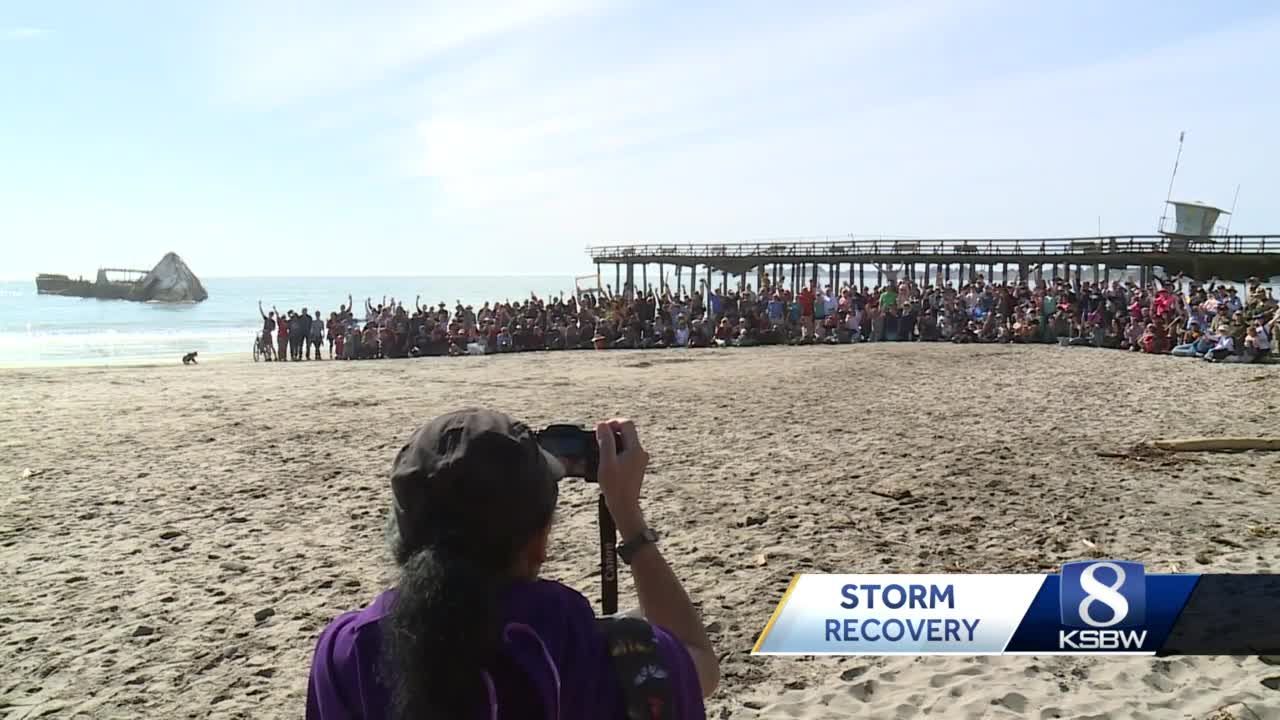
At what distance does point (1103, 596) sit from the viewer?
4391 millimetres

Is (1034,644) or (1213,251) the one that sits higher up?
(1213,251)

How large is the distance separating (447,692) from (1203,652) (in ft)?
13.7

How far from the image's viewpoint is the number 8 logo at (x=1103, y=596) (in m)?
4.32

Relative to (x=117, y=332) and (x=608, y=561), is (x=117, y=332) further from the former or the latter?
(x=608, y=561)

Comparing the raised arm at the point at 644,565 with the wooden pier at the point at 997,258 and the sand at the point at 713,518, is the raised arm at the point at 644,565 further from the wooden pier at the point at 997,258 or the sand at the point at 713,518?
the wooden pier at the point at 997,258

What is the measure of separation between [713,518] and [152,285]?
3177 inches

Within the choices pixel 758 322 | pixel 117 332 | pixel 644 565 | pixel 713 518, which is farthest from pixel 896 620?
pixel 117 332

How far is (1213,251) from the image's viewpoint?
3272cm

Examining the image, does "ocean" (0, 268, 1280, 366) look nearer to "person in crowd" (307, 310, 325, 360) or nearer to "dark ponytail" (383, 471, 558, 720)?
"person in crowd" (307, 310, 325, 360)

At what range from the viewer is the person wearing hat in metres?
1.21

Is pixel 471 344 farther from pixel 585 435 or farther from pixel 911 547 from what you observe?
pixel 585 435

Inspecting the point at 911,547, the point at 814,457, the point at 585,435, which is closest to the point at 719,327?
the point at 814,457

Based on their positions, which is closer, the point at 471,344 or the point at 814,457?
the point at 814,457

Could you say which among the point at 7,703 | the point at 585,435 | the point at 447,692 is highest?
the point at 585,435
